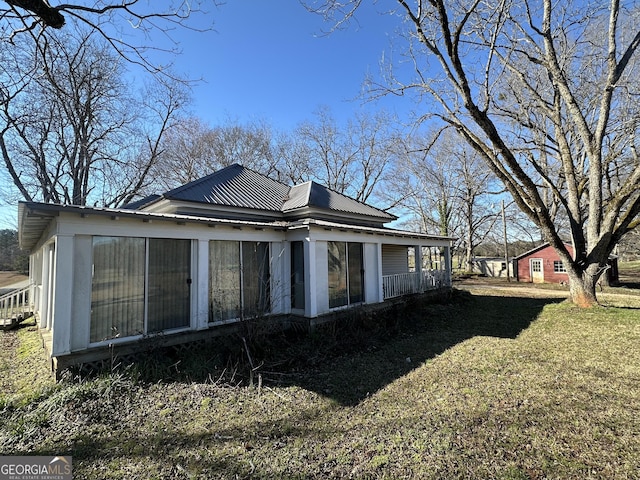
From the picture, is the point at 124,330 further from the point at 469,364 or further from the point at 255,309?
the point at 469,364

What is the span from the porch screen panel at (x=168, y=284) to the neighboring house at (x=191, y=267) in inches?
0.8

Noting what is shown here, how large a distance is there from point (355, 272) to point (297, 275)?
231cm

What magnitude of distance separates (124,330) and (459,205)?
30.6 metres

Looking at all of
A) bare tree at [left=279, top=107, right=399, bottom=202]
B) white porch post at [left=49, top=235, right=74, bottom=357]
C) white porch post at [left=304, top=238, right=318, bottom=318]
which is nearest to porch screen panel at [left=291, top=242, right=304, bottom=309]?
white porch post at [left=304, top=238, right=318, bottom=318]

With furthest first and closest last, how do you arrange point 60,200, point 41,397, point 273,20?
point 60,200 → point 273,20 → point 41,397

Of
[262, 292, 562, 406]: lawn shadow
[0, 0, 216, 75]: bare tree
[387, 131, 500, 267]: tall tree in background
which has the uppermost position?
[387, 131, 500, 267]: tall tree in background

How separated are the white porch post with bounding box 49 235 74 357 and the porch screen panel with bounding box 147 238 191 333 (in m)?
1.29

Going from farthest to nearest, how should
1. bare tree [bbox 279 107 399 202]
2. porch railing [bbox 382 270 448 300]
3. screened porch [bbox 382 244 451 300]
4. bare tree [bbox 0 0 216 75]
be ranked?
bare tree [bbox 279 107 399 202] → screened porch [bbox 382 244 451 300] → porch railing [bbox 382 270 448 300] → bare tree [bbox 0 0 216 75]

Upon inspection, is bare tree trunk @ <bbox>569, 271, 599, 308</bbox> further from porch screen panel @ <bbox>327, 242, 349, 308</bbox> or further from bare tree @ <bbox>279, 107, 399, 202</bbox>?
bare tree @ <bbox>279, 107, 399, 202</bbox>

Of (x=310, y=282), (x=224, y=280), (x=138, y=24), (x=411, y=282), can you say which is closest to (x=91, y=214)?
(x=224, y=280)

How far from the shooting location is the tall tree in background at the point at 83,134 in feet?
48.1

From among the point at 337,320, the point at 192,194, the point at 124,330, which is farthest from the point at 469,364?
the point at 192,194

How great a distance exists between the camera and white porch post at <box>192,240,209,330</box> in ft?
21.9

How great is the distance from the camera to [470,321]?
33.5 ft
